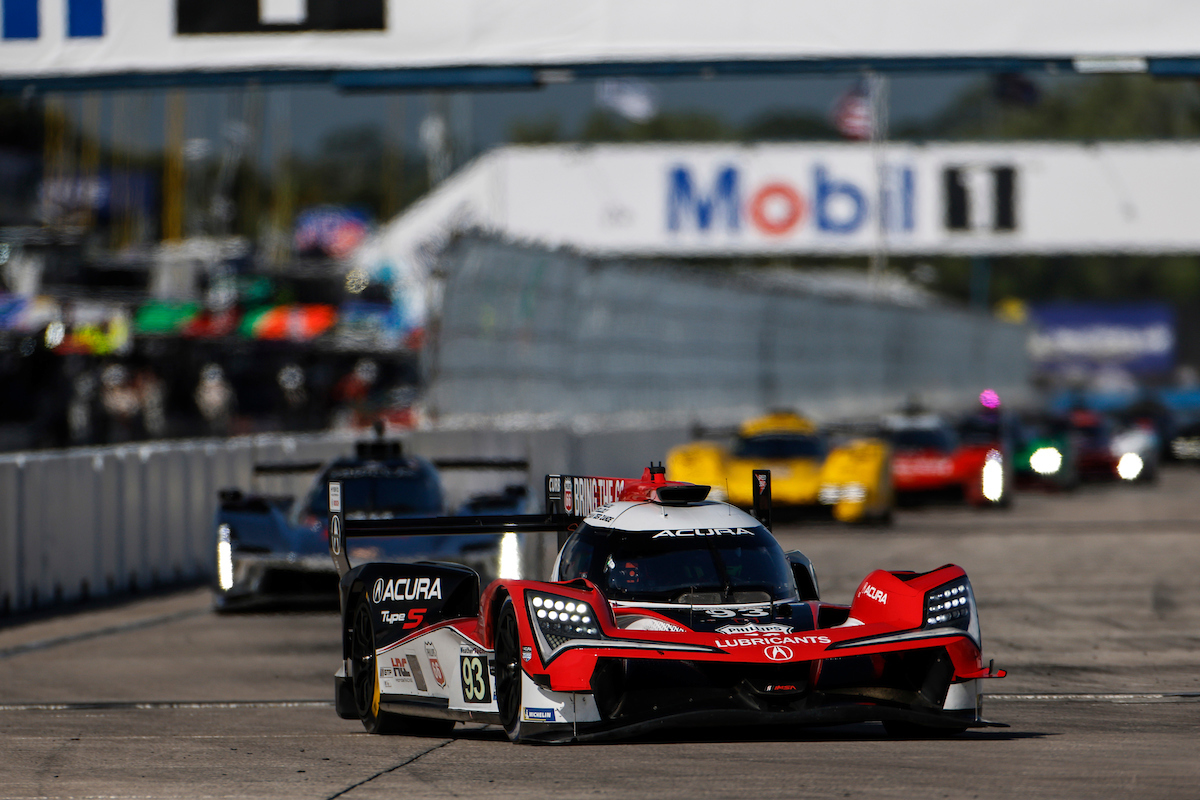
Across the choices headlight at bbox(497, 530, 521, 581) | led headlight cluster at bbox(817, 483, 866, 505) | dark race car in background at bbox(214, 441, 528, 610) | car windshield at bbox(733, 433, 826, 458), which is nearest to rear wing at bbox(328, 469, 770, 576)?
dark race car in background at bbox(214, 441, 528, 610)

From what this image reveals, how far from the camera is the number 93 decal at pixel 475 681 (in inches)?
345

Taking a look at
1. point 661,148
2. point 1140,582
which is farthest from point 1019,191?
point 1140,582

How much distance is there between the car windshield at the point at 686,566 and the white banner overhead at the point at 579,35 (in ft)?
18.5

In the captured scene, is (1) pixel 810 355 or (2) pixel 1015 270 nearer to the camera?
(1) pixel 810 355

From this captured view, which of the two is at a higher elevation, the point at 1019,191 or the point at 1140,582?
the point at 1019,191

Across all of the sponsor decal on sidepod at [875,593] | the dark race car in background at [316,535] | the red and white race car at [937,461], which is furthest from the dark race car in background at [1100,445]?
the sponsor decal on sidepod at [875,593]

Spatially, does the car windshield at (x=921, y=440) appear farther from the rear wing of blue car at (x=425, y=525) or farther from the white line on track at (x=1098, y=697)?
the rear wing of blue car at (x=425, y=525)

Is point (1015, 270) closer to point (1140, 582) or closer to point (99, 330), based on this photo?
point (99, 330)

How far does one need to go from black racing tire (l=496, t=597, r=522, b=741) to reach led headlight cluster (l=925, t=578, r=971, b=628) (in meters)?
1.86

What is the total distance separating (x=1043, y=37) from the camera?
45.0 ft

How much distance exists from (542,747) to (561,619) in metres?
0.59

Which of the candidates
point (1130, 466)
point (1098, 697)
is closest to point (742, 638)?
point (1130, 466)

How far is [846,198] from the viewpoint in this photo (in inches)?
2077

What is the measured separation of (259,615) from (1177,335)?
78.2 m
